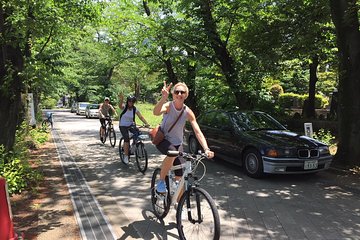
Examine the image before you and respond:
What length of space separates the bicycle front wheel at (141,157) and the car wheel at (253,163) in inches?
95.9

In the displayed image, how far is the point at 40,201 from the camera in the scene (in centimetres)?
607

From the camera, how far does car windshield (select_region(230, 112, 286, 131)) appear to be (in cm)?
866

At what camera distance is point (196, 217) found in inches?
166

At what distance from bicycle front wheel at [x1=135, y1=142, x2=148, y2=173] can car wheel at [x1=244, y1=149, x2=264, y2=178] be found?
7.99ft

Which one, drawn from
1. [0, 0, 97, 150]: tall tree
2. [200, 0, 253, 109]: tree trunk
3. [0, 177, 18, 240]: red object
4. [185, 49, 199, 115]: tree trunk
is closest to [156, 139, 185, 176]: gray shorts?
[0, 177, 18, 240]: red object

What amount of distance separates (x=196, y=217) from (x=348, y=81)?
5929mm

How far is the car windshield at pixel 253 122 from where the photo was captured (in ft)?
28.4

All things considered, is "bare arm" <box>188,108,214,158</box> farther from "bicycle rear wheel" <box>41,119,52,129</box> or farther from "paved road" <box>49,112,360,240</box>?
"bicycle rear wheel" <box>41,119,52,129</box>

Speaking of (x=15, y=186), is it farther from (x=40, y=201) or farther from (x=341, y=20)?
(x=341, y=20)

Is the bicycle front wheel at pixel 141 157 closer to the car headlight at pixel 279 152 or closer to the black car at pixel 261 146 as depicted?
the black car at pixel 261 146

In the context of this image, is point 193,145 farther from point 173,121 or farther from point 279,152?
point 173,121

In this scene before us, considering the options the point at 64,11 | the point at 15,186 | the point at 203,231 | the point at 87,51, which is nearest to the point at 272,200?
the point at 203,231

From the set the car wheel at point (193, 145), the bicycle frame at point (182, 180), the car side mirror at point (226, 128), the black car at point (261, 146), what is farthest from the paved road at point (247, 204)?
the car wheel at point (193, 145)

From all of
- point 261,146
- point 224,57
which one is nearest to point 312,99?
point 224,57
